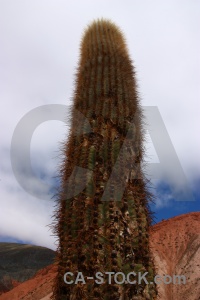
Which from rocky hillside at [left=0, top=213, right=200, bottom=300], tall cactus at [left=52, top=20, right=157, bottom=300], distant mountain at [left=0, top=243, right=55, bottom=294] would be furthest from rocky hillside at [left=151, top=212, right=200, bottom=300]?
distant mountain at [left=0, top=243, right=55, bottom=294]

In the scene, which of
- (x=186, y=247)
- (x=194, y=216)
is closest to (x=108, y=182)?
(x=186, y=247)

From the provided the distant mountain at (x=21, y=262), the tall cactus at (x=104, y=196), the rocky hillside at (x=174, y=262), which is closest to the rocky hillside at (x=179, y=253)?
the rocky hillside at (x=174, y=262)

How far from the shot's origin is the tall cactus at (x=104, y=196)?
3045mm

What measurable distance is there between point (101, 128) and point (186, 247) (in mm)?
15087

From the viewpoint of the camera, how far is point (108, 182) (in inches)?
136

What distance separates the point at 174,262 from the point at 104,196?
48.0ft

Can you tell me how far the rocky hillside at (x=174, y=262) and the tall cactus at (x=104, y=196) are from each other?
1054 cm

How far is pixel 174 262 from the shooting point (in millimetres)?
16516

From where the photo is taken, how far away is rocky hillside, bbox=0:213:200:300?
1404cm

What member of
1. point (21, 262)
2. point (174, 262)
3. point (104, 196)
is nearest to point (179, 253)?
point (174, 262)

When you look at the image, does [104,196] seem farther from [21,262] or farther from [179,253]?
[21,262]

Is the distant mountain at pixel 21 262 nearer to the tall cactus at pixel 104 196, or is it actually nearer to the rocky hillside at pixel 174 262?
the rocky hillside at pixel 174 262

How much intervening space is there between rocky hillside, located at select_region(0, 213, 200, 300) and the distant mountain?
19.4 ft

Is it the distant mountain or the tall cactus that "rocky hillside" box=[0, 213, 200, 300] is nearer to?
the distant mountain
